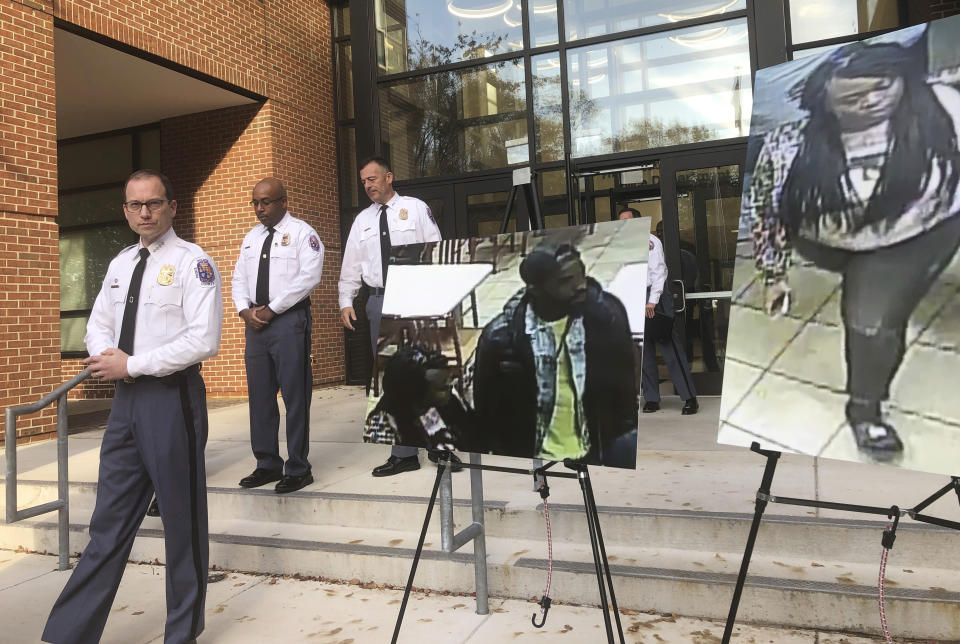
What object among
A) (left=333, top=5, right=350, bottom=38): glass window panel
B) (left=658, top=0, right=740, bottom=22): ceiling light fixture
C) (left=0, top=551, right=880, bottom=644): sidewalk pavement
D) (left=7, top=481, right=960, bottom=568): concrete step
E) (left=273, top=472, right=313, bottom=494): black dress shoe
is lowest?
(left=0, top=551, right=880, bottom=644): sidewalk pavement

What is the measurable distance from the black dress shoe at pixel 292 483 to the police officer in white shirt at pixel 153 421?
137cm

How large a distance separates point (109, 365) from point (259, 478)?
6.44 feet

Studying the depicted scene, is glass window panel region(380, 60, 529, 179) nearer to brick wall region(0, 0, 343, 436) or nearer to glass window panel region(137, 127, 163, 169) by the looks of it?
brick wall region(0, 0, 343, 436)

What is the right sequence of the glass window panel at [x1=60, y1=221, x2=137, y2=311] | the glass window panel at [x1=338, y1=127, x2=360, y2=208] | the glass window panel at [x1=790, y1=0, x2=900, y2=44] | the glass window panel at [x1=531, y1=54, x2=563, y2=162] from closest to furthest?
1. the glass window panel at [x1=790, y1=0, x2=900, y2=44]
2. the glass window panel at [x1=531, y1=54, x2=563, y2=162]
3. the glass window panel at [x1=338, y1=127, x2=360, y2=208]
4. the glass window panel at [x1=60, y1=221, x2=137, y2=311]

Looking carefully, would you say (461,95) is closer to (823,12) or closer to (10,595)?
(823,12)

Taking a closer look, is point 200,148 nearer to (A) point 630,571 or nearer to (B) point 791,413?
(A) point 630,571

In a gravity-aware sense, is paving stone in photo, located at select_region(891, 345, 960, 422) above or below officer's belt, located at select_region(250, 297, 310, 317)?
below

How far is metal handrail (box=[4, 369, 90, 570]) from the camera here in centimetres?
364

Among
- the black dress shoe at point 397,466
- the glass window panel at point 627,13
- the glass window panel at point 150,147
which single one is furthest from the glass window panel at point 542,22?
the glass window panel at point 150,147

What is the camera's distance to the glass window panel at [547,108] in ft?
25.2

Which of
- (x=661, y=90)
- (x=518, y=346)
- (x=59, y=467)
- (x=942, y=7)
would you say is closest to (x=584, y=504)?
(x=518, y=346)

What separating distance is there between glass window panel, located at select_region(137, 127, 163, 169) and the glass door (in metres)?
6.95

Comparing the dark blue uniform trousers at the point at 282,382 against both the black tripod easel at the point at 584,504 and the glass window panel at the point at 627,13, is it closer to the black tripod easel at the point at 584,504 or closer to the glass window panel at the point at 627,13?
the black tripod easel at the point at 584,504

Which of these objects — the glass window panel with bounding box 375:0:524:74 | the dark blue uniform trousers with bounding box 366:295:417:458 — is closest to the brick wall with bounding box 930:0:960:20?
the glass window panel with bounding box 375:0:524:74
